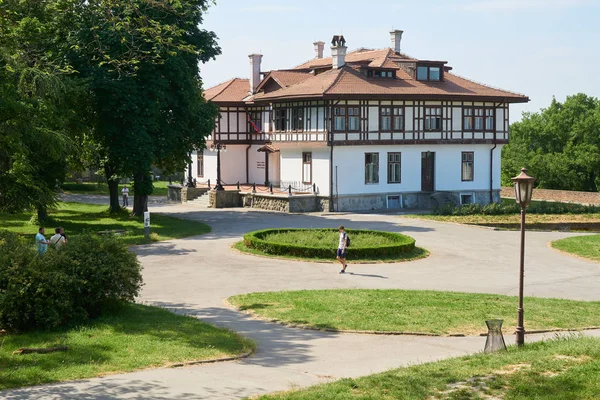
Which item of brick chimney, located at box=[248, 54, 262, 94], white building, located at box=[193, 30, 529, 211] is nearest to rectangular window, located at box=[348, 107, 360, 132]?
white building, located at box=[193, 30, 529, 211]

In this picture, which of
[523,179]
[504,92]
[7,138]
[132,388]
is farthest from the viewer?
[504,92]

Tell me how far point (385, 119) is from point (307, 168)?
17.6 feet

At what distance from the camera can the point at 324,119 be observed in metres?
46.9

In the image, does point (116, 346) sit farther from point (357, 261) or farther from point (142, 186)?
point (142, 186)

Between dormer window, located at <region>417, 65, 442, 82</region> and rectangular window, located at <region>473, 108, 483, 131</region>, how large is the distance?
3.07 meters

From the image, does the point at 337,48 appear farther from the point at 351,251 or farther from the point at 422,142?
the point at 351,251

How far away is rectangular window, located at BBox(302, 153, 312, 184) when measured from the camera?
4856 centimetres

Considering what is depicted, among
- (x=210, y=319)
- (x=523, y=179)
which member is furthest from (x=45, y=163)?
(x=523, y=179)

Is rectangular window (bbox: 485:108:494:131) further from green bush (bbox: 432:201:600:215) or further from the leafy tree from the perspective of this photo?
the leafy tree

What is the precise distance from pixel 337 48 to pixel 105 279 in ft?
113

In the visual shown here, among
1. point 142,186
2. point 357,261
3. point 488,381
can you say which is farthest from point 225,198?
point 488,381

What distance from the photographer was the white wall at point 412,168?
47.2m

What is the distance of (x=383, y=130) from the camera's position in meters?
48.5

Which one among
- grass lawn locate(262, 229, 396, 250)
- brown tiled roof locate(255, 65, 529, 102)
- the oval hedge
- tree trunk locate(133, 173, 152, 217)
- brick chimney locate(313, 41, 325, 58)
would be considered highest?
brick chimney locate(313, 41, 325, 58)
